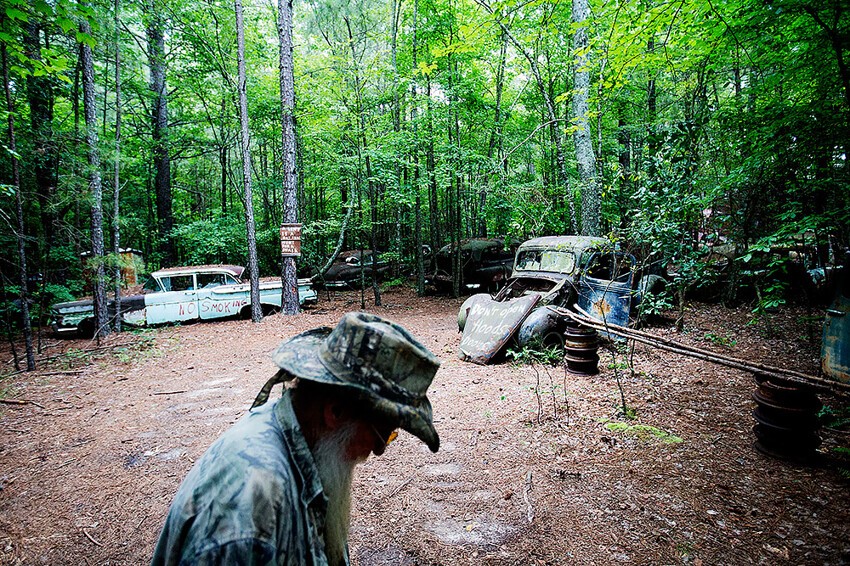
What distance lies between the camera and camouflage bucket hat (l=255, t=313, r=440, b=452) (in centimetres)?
107

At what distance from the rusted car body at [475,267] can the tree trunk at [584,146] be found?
4721mm

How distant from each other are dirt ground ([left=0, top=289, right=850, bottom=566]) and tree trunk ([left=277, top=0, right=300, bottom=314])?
5.04m

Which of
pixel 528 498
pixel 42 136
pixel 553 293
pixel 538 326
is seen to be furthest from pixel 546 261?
pixel 42 136

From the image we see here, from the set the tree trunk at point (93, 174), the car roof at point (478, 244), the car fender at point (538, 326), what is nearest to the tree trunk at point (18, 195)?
the tree trunk at point (93, 174)

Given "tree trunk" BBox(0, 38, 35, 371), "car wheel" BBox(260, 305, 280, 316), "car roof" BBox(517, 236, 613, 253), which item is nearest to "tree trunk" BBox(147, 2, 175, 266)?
"car wheel" BBox(260, 305, 280, 316)

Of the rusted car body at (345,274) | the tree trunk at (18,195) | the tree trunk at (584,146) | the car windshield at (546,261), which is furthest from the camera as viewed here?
the rusted car body at (345,274)

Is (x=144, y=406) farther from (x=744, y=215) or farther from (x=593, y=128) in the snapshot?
(x=593, y=128)

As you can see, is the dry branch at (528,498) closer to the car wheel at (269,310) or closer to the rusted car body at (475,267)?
the car wheel at (269,310)

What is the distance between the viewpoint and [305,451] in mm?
1079

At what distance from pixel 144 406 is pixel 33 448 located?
3.89 feet

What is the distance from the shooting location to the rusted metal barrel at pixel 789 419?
11.3 feet

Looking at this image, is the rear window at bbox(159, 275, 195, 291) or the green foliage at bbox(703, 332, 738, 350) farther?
the rear window at bbox(159, 275, 195, 291)

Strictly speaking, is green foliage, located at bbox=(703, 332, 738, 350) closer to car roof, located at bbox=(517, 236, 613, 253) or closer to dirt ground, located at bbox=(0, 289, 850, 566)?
dirt ground, located at bbox=(0, 289, 850, 566)

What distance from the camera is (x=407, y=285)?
1748 cm
